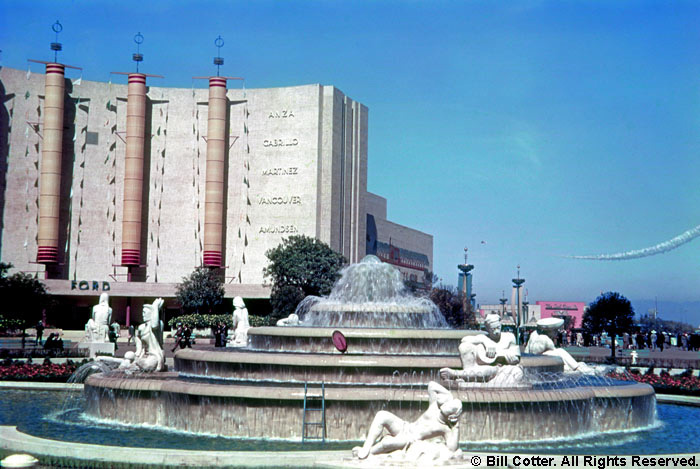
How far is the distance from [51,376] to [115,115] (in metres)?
56.3

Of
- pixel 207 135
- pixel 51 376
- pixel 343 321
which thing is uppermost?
pixel 207 135

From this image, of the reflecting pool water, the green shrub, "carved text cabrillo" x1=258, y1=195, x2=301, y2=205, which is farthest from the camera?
"carved text cabrillo" x1=258, y1=195, x2=301, y2=205

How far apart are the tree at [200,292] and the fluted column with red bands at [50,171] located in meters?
11.6

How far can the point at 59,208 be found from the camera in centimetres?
7300

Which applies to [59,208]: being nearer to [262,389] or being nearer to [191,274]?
[191,274]

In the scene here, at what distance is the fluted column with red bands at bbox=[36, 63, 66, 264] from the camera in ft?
233

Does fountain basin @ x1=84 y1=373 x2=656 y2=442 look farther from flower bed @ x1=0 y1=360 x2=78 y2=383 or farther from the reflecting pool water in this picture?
flower bed @ x1=0 y1=360 x2=78 y2=383

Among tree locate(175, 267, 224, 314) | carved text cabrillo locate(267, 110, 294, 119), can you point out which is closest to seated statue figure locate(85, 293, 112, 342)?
tree locate(175, 267, 224, 314)

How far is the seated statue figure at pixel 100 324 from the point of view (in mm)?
36562

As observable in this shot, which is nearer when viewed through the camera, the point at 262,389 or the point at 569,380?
the point at 262,389

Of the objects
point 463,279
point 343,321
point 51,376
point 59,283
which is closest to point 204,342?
point 59,283

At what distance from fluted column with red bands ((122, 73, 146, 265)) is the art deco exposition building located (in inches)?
3.8

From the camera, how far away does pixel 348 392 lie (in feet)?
48.3

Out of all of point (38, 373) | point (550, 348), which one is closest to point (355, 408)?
point (550, 348)
